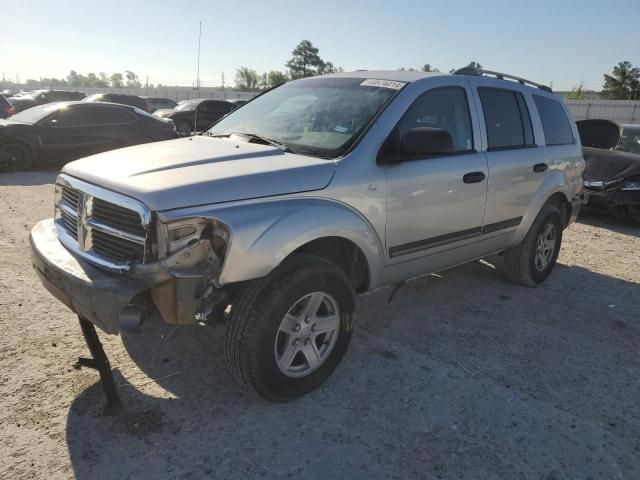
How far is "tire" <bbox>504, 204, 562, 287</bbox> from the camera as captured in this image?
5031mm

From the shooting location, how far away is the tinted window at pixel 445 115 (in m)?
3.62

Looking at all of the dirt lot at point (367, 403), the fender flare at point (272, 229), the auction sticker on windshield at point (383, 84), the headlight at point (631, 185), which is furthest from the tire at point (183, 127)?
the fender flare at point (272, 229)

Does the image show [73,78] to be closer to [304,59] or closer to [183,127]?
[304,59]

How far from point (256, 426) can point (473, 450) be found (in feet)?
3.81

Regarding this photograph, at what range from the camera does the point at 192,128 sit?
70.0ft

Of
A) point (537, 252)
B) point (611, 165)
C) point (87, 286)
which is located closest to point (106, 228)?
point (87, 286)

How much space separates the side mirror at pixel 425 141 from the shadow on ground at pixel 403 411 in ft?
4.77

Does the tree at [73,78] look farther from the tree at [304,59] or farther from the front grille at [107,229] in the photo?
the front grille at [107,229]

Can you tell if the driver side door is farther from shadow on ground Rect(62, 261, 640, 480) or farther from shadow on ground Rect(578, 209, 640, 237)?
shadow on ground Rect(578, 209, 640, 237)

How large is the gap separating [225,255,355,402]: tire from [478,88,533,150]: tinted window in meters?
2.03

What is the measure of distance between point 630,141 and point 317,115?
8.18 m

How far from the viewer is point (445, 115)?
3938 millimetres

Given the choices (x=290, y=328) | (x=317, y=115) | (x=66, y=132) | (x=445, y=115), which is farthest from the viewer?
(x=66, y=132)

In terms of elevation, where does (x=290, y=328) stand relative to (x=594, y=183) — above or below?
below
